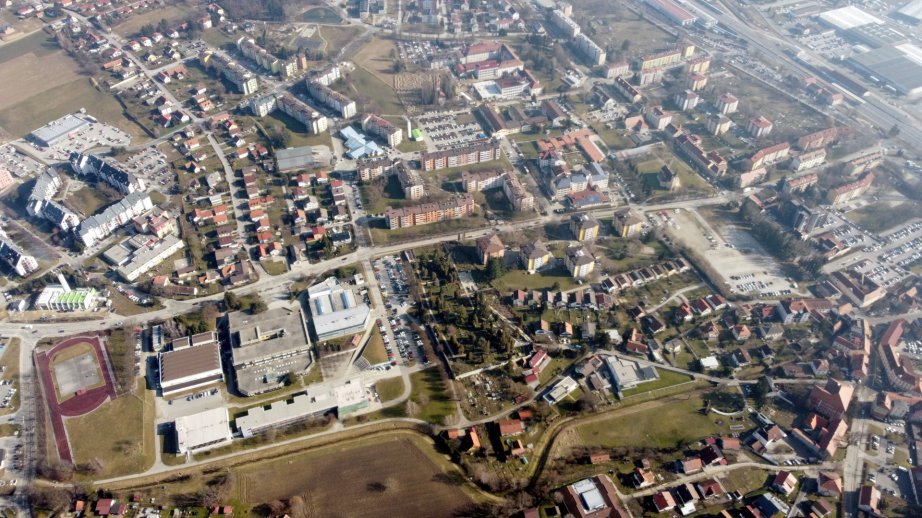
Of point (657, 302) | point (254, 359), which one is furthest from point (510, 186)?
point (254, 359)

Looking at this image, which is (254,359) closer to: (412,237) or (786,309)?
(412,237)

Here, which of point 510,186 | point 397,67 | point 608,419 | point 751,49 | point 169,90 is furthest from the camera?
point 751,49

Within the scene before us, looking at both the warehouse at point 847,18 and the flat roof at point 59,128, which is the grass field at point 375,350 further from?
the warehouse at point 847,18

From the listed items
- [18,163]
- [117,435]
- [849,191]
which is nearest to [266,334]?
[117,435]

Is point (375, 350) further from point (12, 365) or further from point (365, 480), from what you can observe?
point (12, 365)

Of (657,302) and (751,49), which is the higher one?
(751,49)

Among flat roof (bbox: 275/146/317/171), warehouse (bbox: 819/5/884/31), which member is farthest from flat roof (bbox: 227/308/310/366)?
warehouse (bbox: 819/5/884/31)

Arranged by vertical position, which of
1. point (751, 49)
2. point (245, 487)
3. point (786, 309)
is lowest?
point (245, 487)
